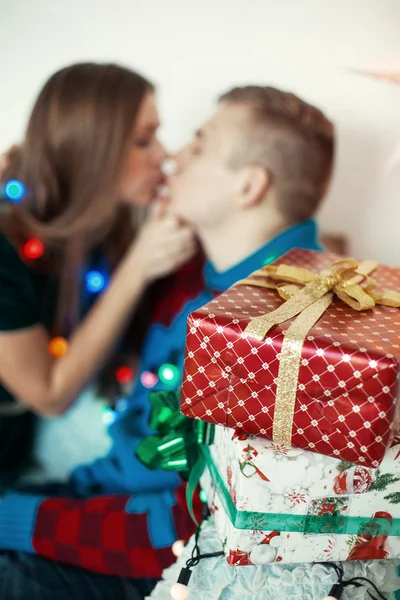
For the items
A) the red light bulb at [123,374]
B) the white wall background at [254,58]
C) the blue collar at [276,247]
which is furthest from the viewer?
the red light bulb at [123,374]

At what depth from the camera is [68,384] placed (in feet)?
4.32

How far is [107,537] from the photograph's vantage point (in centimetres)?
117

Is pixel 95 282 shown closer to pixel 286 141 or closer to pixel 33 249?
pixel 33 249

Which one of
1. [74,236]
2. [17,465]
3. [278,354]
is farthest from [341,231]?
[17,465]

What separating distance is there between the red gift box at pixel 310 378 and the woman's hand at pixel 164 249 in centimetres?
61

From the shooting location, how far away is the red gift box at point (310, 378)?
679 mm

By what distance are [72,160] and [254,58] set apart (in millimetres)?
515

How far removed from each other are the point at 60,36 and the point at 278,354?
4.07 feet

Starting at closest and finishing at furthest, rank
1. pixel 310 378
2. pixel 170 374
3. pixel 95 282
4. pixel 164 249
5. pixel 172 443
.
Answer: pixel 310 378
pixel 172 443
pixel 170 374
pixel 164 249
pixel 95 282

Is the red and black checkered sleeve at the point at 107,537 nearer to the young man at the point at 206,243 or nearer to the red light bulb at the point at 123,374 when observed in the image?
the young man at the point at 206,243

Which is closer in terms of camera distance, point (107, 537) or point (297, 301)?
point (297, 301)

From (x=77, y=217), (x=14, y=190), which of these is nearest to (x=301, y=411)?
(x=77, y=217)

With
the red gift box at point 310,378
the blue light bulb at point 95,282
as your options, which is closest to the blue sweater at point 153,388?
the blue light bulb at point 95,282

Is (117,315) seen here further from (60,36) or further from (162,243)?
(60,36)
